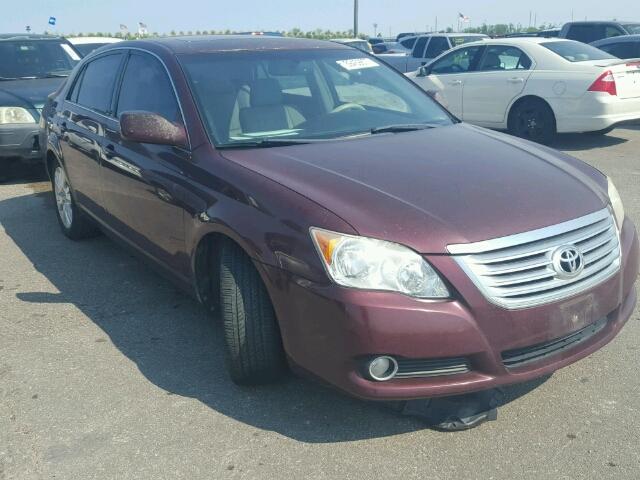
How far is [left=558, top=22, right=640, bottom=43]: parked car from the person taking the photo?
664 inches

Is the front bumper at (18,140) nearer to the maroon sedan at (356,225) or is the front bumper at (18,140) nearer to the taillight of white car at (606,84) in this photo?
the maroon sedan at (356,225)

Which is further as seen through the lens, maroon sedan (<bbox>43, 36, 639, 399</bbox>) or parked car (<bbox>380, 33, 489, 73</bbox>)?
parked car (<bbox>380, 33, 489, 73</bbox>)

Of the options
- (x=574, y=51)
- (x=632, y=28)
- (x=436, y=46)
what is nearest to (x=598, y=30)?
(x=632, y=28)

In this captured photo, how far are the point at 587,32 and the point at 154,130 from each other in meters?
15.7

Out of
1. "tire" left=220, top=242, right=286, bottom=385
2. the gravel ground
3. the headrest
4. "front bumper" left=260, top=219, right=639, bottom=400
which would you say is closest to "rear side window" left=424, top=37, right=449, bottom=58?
the headrest

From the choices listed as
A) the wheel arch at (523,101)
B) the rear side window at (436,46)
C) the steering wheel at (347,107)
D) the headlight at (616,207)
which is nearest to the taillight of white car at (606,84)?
the wheel arch at (523,101)

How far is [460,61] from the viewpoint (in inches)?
448

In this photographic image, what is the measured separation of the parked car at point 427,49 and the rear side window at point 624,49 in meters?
6.23

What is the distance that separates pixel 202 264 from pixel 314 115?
109cm

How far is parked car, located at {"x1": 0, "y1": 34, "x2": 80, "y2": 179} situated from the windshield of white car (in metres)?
6.58

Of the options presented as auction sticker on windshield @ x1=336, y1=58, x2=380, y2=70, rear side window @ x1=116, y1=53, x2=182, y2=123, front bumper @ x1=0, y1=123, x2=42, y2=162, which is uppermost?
auction sticker on windshield @ x1=336, y1=58, x2=380, y2=70

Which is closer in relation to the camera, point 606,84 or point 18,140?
point 18,140

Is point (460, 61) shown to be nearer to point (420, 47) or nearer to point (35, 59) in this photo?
point (35, 59)

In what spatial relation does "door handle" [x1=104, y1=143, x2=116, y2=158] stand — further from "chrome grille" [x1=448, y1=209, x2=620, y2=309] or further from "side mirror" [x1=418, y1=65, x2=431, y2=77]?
"side mirror" [x1=418, y1=65, x2=431, y2=77]
